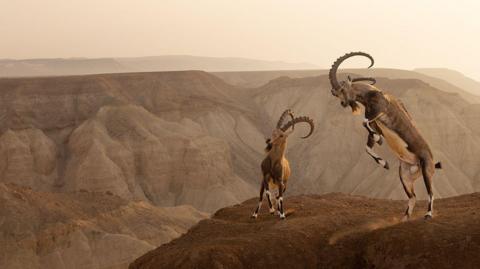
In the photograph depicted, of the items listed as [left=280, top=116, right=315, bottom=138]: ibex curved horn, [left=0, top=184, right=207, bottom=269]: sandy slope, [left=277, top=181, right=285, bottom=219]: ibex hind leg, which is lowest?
[left=0, top=184, right=207, bottom=269]: sandy slope

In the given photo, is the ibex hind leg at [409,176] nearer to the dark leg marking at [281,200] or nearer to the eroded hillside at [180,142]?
the dark leg marking at [281,200]

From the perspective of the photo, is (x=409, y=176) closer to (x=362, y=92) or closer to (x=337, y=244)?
(x=362, y=92)

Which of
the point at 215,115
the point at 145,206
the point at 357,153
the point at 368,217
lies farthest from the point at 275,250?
the point at 215,115

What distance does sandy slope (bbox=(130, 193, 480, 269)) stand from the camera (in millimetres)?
14875

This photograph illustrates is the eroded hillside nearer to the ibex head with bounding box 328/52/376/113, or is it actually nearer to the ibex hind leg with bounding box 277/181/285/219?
the ibex hind leg with bounding box 277/181/285/219

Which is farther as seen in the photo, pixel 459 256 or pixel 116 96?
pixel 116 96

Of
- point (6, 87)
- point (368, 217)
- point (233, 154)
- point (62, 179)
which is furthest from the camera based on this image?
point (233, 154)

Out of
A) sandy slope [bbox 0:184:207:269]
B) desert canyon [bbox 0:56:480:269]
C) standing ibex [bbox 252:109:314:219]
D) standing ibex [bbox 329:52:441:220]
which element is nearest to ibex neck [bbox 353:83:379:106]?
standing ibex [bbox 329:52:441:220]

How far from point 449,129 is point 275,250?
8234 centimetres

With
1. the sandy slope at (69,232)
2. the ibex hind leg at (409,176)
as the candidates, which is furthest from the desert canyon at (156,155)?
the ibex hind leg at (409,176)

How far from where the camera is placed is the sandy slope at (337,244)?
48.8ft

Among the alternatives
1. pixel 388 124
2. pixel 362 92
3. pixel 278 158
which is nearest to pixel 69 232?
pixel 278 158

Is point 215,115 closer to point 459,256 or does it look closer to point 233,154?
point 233,154

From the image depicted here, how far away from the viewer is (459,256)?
14.5 metres
